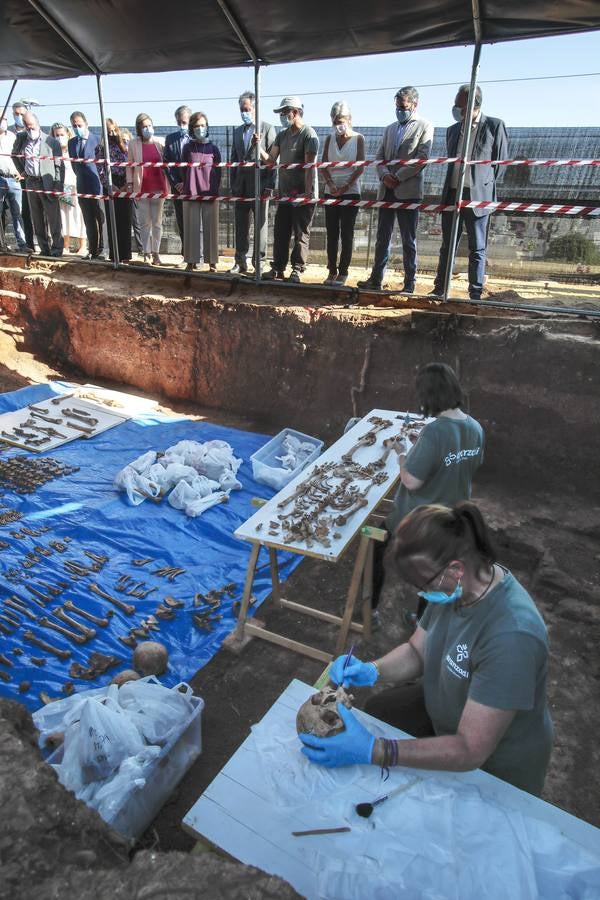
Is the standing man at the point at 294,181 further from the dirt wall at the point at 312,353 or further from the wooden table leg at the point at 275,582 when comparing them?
the wooden table leg at the point at 275,582

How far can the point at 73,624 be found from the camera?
13.0ft

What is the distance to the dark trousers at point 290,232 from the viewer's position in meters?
7.75

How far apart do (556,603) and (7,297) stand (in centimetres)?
902

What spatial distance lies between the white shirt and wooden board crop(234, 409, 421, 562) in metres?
9.02

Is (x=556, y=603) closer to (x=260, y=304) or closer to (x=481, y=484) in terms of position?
(x=481, y=484)

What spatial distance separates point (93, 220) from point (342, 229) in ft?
15.5

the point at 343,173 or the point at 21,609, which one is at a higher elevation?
the point at 343,173

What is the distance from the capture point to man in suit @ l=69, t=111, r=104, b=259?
30.1 ft

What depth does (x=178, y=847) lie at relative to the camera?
9.05 feet

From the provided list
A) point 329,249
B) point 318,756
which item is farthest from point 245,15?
point 318,756

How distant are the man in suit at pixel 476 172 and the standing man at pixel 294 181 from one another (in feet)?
6.11

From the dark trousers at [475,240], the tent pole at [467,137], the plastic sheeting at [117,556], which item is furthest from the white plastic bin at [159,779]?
the dark trousers at [475,240]

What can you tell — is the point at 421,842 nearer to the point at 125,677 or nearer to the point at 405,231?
the point at 125,677

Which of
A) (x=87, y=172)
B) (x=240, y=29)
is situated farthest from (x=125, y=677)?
(x=87, y=172)
